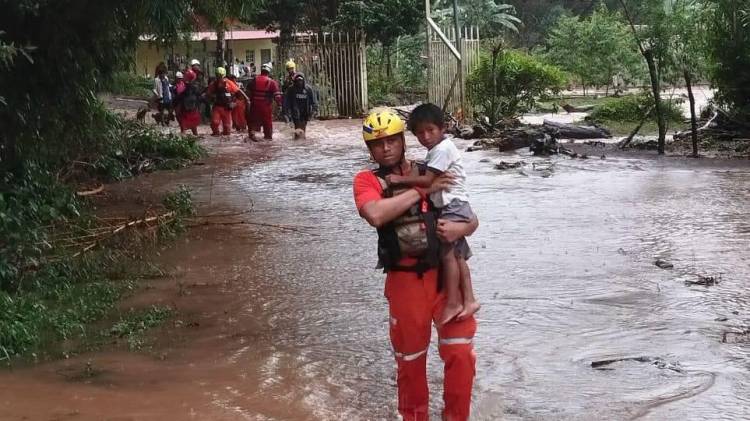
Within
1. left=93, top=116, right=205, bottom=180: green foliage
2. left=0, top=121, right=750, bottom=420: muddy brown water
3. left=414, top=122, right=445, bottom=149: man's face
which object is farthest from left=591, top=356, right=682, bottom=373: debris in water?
left=93, top=116, right=205, bottom=180: green foliage

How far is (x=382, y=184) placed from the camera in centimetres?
402

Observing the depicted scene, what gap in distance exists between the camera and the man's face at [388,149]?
3949 millimetres

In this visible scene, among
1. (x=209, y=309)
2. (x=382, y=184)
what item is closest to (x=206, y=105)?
(x=209, y=309)

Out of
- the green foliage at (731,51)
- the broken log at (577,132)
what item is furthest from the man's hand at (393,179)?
→ the broken log at (577,132)

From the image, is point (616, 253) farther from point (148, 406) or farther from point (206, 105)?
point (206, 105)

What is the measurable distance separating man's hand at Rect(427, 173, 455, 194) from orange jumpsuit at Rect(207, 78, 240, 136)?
50.6ft

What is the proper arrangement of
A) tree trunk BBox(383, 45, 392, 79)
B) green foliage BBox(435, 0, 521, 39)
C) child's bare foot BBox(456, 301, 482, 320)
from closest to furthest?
child's bare foot BBox(456, 301, 482, 320) < tree trunk BBox(383, 45, 392, 79) < green foliage BBox(435, 0, 521, 39)

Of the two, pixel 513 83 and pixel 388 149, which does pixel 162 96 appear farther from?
pixel 388 149

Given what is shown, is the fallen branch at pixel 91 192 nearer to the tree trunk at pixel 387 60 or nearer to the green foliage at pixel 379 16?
the green foliage at pixel 379 16

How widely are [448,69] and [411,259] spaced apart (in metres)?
18.5

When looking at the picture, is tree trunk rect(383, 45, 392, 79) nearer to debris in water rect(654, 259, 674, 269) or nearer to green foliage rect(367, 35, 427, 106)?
green foliage rect(367, 35, 427, 106)

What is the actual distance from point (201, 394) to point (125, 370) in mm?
668

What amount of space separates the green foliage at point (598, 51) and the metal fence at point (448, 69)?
34.9 feet

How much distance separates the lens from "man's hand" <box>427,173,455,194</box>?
152 inches
